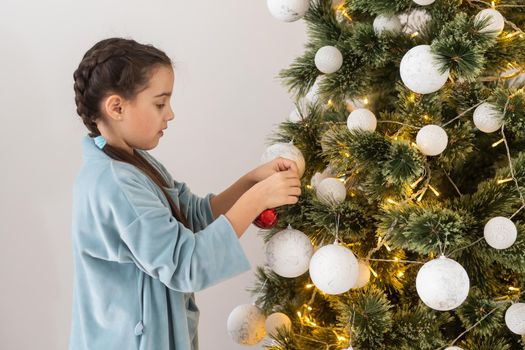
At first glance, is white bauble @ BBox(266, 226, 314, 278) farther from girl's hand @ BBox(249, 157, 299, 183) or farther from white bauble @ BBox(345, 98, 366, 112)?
white bauble @ BBox(345, 98, 366, 112)

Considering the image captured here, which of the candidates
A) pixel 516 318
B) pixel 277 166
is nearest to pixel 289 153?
pixel 277 166

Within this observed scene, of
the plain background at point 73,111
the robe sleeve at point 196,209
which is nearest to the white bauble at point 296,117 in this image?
the robe sleeve at point 196,209

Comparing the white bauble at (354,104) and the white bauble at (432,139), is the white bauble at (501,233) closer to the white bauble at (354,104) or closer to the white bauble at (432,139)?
the white bauble at (432,139)

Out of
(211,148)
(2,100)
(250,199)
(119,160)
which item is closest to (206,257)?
(250,199)

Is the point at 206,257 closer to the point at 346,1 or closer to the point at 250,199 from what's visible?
the point at 250,199

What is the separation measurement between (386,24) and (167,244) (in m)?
0.43

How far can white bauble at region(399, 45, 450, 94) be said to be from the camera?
76cm

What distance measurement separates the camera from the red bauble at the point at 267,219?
91cm

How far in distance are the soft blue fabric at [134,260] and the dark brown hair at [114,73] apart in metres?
0.05

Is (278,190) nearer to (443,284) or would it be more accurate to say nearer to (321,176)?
(321,176)

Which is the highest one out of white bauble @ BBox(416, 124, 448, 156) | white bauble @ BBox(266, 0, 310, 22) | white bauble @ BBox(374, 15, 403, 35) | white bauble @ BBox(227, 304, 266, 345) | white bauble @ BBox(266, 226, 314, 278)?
white bauble @ BBox(266, 0, 310, 22)

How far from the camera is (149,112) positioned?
37.5 inches

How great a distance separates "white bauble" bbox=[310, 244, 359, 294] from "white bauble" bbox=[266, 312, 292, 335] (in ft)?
0.55

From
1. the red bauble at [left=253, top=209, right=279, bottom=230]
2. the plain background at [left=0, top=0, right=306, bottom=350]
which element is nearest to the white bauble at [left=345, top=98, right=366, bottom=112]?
the red bauble at [left=253, top=209, right=279, bottom=230]
